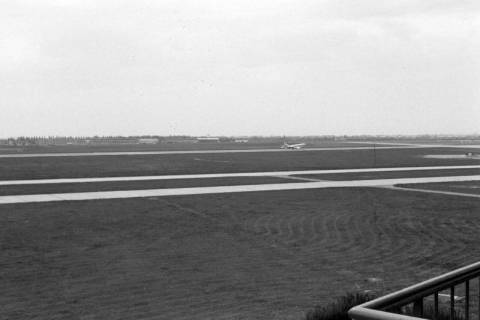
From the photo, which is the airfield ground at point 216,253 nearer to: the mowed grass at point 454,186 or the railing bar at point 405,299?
the railing bar at point 405,299

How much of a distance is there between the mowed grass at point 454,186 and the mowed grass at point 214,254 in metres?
5.34

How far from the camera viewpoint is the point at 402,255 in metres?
11.9

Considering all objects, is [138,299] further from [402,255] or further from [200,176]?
[200,176]

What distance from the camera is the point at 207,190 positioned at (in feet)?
81.3

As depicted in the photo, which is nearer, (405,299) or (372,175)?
(405,299)

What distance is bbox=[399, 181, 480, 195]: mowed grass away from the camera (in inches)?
997

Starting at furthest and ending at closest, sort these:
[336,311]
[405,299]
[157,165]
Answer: [157,165]
[336,311]
[405,299]

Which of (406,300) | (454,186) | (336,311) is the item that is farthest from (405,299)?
(454,186)

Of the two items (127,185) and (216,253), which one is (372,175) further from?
(216,253)

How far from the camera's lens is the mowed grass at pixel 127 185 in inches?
982

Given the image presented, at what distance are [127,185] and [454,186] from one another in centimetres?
1656

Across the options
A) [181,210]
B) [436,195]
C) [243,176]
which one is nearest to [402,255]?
[181,210]

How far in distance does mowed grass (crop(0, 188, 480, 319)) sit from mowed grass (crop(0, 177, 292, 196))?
546 cm

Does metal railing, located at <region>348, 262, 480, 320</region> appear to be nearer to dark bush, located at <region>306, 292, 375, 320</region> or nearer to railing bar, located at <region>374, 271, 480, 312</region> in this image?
railing bar, located at <region>374, 271, 480, 312</region>
